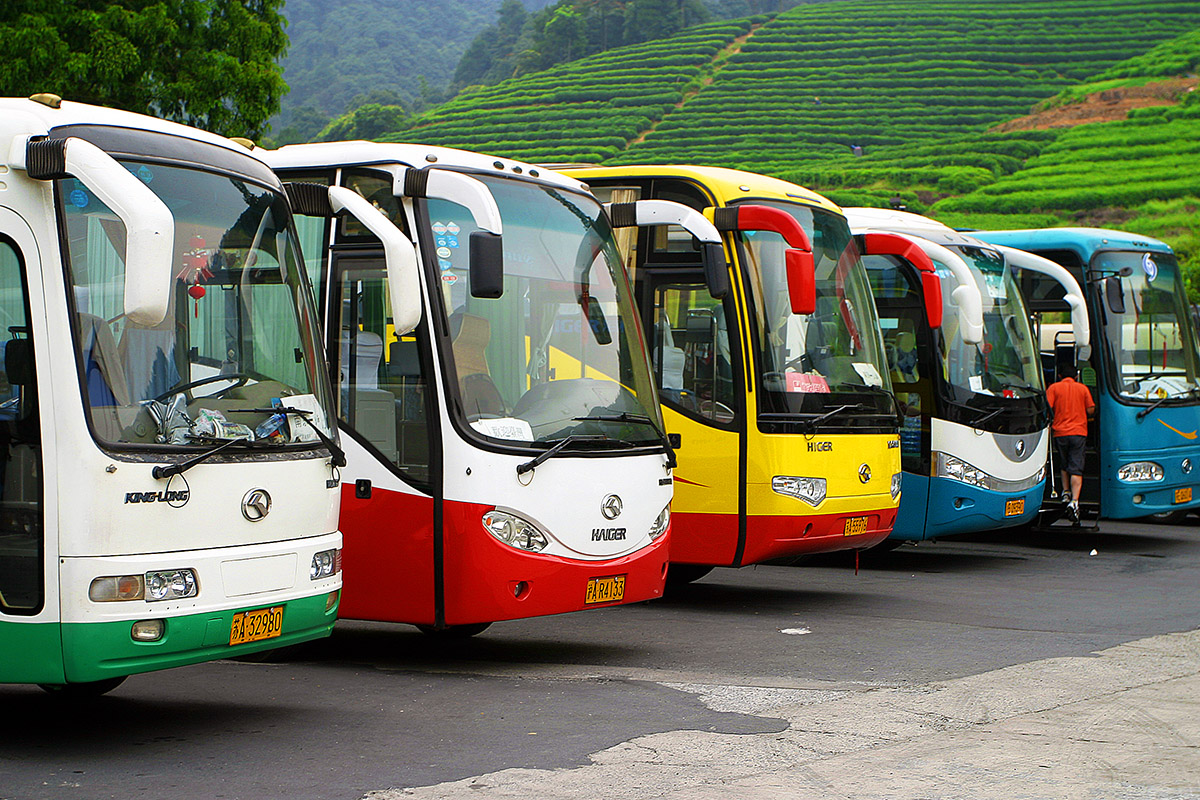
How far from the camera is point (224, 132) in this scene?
55.4 ft

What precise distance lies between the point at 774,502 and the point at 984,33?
88.3 metres

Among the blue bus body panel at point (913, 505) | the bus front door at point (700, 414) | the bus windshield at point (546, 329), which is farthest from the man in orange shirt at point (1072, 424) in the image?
the bus windshield at point (546, 329)

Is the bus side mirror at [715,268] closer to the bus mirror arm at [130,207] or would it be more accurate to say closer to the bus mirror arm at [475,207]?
the bus mirror arm at [475,207]

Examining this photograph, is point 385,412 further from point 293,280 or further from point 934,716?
point 934,716

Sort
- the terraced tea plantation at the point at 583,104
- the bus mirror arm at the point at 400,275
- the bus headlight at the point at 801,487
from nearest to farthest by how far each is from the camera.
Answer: the bus mirror arm at the point at 400,275 < the bus headlight at the point at 801,487 < the terraced tea plantation at the point at 583,104

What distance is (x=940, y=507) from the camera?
504 inches

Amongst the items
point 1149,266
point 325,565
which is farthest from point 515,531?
point 1149,266

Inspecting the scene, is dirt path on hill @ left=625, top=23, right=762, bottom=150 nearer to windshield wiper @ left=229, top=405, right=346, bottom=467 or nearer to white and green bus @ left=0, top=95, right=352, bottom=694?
windshield wiper @ left=229, top=405, right=346, bottom=467

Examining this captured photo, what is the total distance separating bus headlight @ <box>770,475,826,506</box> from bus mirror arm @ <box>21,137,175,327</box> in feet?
17.8

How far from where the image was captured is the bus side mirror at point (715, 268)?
360 inches

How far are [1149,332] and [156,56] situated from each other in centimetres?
1102

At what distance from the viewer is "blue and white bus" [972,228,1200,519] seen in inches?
568

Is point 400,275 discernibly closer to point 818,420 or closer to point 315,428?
point 315,428

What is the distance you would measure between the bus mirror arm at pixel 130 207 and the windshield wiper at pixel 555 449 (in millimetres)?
2486
